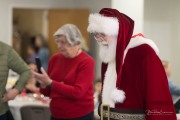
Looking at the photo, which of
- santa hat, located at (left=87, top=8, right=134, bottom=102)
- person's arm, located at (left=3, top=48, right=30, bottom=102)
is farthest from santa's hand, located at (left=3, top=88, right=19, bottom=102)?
santa hat, located at (left=87, top=8, right=134, bottom=102)

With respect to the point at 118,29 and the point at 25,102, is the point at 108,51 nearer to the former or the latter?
the point at 118,29

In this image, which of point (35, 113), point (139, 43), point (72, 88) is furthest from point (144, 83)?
point (35, 113)

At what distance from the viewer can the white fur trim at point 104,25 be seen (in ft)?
6.94

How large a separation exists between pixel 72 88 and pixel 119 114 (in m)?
0.81

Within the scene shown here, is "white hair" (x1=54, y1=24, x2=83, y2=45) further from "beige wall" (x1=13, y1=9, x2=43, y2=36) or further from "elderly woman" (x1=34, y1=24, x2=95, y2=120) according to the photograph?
"beige wall" (x1=13, y1=9, x2=43, y2=36)

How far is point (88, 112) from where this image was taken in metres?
3.09

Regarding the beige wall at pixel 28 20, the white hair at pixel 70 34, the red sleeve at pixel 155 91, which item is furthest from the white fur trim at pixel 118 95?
the beige wall at pixel 28 20

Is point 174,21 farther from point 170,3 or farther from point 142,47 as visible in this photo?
point 142,47

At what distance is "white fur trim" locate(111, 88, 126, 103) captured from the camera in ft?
6.92

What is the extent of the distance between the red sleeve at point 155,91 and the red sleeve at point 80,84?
3.06 feet

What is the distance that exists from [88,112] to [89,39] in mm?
4335

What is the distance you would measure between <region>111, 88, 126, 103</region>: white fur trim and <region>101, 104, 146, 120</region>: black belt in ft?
0.20

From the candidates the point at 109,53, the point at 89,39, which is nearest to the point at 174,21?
the point at 89,39

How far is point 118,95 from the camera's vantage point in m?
2.11
